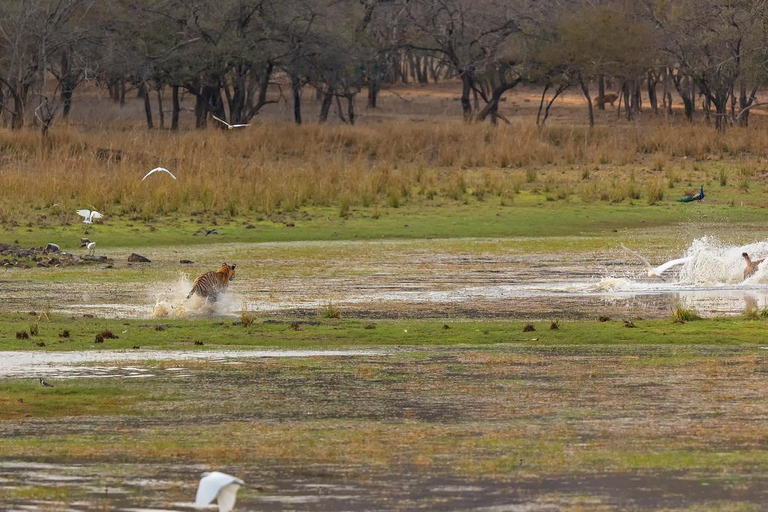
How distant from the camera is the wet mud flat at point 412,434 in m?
6.05

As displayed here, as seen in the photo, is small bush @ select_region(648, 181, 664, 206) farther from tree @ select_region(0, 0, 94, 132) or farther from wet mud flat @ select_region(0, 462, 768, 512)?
wet mud flat @ select_region(0, 462, 768, 512)

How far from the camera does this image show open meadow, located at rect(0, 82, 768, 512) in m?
6.43

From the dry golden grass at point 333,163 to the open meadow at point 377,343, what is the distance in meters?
0.12

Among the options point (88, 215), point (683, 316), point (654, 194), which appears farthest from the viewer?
point (654, 194)

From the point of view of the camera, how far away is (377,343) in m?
11.0

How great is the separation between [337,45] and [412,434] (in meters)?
41.8

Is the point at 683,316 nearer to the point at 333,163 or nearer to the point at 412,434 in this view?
the point at 412,434

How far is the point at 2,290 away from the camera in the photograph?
15.0 meters

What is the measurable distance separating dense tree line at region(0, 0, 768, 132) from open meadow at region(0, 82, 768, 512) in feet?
45.6

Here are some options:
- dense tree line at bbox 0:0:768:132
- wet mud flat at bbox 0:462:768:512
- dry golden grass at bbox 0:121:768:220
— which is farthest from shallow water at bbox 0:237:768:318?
dense tree line at bbox 0:0:768:132

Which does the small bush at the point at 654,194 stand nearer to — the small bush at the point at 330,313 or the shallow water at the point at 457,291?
the shallow water at the point at 457,291

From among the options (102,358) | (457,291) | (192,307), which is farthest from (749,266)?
(102,358)

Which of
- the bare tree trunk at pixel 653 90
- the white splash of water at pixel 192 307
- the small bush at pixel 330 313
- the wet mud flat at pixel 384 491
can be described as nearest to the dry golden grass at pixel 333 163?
the white splash of water at pixel 192 307

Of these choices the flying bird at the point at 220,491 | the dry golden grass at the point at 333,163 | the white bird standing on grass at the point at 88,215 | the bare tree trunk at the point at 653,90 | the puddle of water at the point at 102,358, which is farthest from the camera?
the bare tree trunk at the point at 653,90
